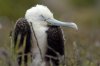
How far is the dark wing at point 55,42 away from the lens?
24.5ft

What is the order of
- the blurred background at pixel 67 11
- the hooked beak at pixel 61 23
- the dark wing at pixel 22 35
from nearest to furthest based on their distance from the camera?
the dark wing at pixel 22 35, the hooked beak at pixel 61 23, the blurred background at pixel 67 11

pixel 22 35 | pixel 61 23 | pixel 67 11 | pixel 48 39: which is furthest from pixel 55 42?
pixel 67 11

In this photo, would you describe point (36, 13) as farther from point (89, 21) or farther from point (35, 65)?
point (89, 21)

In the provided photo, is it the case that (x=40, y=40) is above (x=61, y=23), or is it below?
below

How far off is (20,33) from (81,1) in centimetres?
1526

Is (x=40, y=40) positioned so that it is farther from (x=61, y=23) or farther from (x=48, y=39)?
(x=61, y=23)

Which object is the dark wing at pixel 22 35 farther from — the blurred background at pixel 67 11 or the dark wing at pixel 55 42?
the blurred background at pixel 67 11

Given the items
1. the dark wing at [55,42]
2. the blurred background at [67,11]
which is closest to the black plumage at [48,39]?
the dark wing at [55,42]

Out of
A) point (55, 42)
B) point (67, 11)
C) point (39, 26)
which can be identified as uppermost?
point (67, 11)

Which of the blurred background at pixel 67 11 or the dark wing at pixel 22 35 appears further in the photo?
the blurred background at pixel 67 11

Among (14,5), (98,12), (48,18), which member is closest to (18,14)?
(14,5)

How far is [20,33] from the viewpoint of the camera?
748 cm

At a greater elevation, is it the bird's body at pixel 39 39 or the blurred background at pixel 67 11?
the blurred background at pixel 67 11

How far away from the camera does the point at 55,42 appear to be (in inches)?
297
